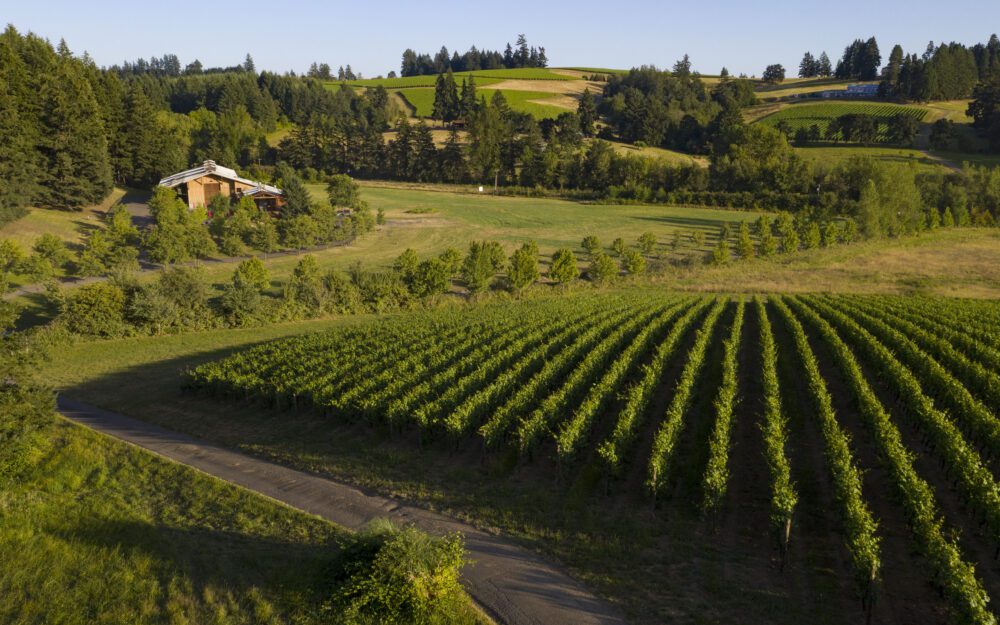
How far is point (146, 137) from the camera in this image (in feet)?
274

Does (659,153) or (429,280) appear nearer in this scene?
(429,280)

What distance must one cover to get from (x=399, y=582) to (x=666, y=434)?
10.3 m

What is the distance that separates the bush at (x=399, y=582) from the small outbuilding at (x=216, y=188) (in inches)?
2736

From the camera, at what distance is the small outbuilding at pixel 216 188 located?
74812mm

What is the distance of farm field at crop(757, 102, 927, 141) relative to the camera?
142m

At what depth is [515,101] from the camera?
18250cm

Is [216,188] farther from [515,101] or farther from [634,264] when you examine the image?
[515,101]

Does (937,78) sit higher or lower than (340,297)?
higher

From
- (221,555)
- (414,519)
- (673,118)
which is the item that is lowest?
(414,519)

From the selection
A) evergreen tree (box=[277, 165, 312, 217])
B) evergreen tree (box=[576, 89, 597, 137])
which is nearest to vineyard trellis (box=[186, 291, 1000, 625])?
evergreen tree (box=[277, 165, 312, 217])

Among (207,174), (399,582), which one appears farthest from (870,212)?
(207,174)

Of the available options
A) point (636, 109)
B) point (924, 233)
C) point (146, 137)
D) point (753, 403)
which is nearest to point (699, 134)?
point (636, 109)

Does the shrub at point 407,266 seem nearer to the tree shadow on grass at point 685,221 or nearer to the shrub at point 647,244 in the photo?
the shrub at point 647,244

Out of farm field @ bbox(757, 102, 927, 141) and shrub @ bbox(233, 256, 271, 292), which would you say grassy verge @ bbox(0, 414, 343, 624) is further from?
farm field @ bbox(757, 102, 927, 141)
